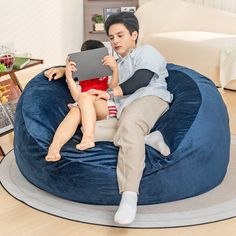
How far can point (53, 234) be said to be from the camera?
74.8 inches

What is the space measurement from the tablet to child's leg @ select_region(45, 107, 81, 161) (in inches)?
8.7

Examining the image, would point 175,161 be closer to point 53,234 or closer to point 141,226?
point 141,226

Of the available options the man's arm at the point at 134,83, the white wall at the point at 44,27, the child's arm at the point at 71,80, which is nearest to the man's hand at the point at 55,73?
the child's arm at the point at 71,80

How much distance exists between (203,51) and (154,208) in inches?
93.5

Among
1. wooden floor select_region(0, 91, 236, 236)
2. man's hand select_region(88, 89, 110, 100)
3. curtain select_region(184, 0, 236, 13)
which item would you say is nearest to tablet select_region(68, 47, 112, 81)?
man's hand select_region(88, 89, 110, 100)

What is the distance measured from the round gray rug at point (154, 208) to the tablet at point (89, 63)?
0.60 metres

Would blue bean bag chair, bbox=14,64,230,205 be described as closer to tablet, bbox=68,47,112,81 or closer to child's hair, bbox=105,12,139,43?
tablet, bbox=68,47,112,81

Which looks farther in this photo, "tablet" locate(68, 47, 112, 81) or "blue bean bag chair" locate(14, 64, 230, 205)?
"tablet" locate(68, 47, 112, 81)

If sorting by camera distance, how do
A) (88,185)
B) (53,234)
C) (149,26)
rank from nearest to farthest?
(53,234) < (88,185) < (149,26)

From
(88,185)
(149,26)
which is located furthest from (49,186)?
(149,26)

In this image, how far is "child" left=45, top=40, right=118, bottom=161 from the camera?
2131 mm

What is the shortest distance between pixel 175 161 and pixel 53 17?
3.37 m

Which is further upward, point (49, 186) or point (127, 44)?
point (127, 44)

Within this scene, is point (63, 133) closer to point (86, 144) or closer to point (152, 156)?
point (86, 144)
